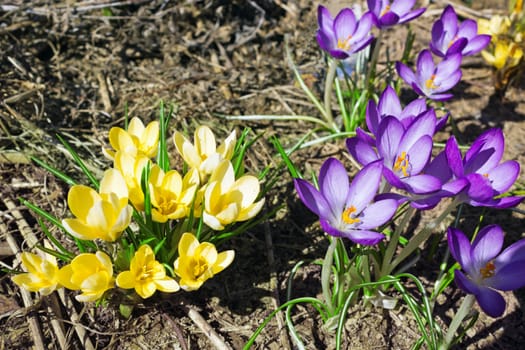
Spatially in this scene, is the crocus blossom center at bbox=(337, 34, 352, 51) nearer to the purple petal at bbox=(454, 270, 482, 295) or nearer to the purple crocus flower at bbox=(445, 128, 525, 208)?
the purple crocus flower at bbox=(445, 128, 525, 208)

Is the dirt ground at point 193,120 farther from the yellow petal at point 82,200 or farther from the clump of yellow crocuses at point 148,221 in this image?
the yellow petal at point 82,200

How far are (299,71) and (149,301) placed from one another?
1572 mm

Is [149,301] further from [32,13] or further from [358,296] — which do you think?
[32,13]

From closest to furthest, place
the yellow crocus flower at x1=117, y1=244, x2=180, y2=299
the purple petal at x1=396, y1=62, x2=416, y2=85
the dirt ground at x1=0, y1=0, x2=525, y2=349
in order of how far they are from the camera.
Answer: the yellow crocus flower at x1=117, y1=244, x2=180, y2=299 < the dirt ground at x1=0, y1=0, x2=525, y2=349 < the purple petal at x1=396, y1=62, x2=416, y2=85

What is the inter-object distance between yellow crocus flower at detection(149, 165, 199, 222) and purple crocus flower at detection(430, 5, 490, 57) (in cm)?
120

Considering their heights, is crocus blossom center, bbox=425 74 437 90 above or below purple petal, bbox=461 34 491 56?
below

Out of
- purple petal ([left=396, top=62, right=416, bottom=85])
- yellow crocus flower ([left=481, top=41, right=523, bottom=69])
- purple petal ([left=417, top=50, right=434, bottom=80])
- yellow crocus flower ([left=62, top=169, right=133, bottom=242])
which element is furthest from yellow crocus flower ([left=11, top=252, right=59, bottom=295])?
yellow crocus flower ([left=481, top=41, right=523, bottom=69])

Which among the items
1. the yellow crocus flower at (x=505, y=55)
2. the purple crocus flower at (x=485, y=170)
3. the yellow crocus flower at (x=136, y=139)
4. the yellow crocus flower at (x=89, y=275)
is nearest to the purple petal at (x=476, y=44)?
the yellow crocus flower at (x=505, y=55)

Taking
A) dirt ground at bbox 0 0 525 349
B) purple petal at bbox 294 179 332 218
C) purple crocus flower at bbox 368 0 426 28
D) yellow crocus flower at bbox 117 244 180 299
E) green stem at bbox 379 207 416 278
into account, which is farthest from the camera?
purple crocus flower at bbox 368 0 426 28

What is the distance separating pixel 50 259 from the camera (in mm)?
1533

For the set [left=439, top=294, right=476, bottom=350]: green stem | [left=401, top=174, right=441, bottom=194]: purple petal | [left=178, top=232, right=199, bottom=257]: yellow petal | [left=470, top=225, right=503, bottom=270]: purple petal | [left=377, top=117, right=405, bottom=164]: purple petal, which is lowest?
[left=439, top=294, right=476, bottom=350]: green stem

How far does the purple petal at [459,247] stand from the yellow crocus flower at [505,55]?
5.46ft

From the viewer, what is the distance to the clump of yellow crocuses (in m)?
1.40

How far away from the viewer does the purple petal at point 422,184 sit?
130cm
